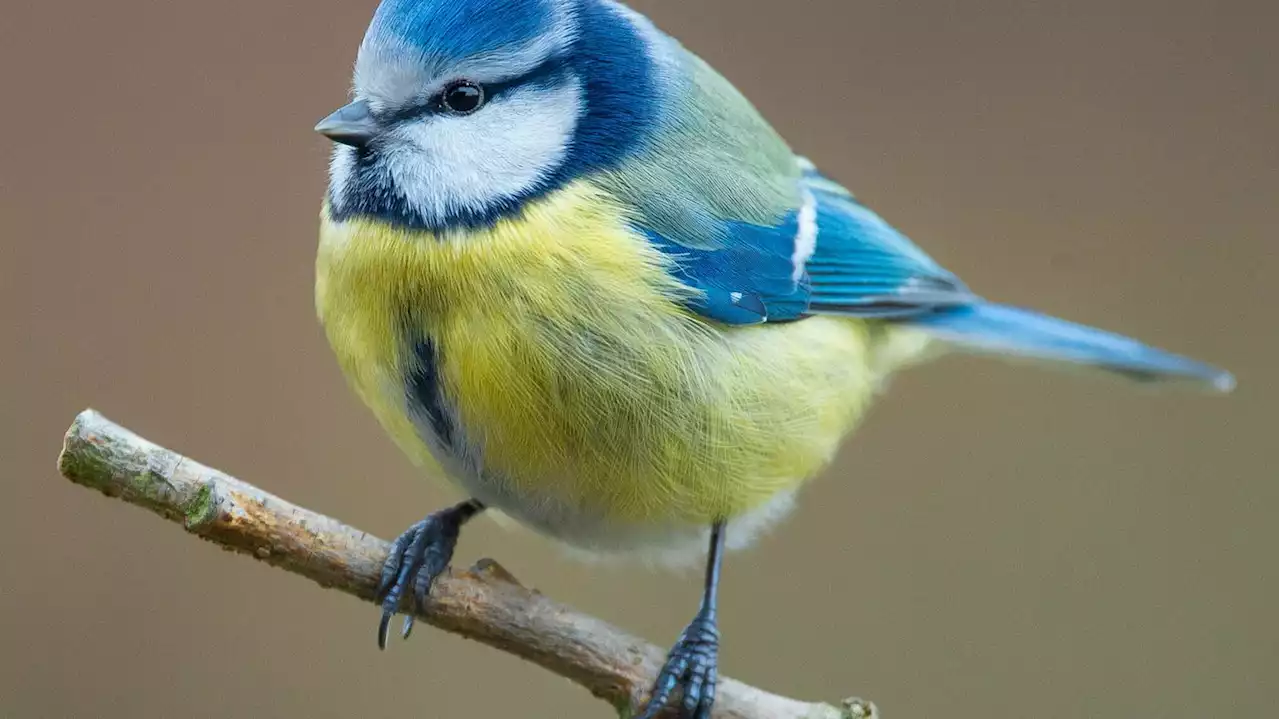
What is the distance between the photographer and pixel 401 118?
125 centimetres

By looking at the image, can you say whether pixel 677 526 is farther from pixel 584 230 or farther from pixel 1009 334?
pixel 1009 334

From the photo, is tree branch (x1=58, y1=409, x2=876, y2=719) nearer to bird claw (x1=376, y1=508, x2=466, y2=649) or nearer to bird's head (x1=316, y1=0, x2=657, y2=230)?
bird claw (x1=376, y1=508, x2=466, y2=649)

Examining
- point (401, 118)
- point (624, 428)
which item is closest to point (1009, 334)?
point (624, 428)

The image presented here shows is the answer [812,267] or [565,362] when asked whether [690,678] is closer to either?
[565,362]

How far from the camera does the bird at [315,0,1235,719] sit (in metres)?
1.24

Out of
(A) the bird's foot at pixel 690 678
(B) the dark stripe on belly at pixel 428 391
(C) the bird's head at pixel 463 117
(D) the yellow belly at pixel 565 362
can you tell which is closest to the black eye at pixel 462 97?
(C) the bird's head at pixel 463 117

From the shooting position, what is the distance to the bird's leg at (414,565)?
133 cm

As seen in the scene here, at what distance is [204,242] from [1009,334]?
1267 millimetres

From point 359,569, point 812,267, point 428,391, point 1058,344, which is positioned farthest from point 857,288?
point 359,569

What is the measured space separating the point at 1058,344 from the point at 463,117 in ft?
2.82

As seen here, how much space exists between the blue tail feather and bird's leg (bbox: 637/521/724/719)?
0.51 metres

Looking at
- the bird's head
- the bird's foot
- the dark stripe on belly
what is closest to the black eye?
the bird's head

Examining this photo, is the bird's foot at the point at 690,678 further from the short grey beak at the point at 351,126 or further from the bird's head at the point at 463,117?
the short grey beak at the point at 351,126

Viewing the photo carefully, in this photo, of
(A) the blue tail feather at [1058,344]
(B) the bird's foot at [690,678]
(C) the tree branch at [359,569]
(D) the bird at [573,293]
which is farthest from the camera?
(A) the blue tail feather at [1058,344]
